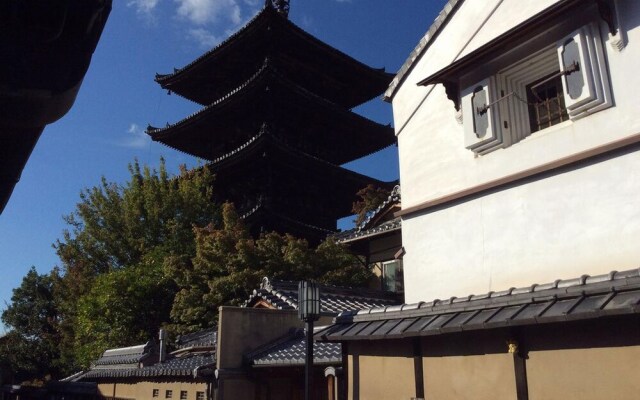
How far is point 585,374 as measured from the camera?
211 inches

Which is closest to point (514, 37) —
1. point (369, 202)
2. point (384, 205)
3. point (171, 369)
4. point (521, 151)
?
point (521, 151)

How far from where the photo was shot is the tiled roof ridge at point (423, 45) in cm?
937

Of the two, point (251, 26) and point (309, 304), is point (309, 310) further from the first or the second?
point (251, 26)

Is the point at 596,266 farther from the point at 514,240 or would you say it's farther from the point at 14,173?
the point at 14,173

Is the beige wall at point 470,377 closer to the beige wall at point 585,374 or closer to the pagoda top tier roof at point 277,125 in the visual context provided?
the beige wall at point 585,374

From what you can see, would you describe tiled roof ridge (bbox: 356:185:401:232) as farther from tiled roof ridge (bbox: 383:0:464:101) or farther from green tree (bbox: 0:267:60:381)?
green tree (bbox: 0:267:60:381)

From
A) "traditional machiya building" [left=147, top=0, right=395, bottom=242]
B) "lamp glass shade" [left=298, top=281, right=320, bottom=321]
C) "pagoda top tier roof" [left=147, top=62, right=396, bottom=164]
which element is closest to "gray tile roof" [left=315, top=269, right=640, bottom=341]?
"lamp glass shade" [left=298, top=281, right=320, bottom=321]

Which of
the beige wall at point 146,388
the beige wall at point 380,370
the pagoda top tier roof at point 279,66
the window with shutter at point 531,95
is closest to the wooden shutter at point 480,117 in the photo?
the window with shutter at point 531,95

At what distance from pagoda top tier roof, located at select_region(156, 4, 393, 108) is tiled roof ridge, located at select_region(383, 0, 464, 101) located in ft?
63.9

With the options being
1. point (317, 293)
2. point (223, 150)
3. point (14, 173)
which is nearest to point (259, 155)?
point (223, 150)

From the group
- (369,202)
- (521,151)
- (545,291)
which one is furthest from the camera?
(369,202)

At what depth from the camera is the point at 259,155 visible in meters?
27.8

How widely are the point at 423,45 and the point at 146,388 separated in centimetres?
1147

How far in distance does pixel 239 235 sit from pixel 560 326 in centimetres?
1539
